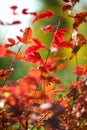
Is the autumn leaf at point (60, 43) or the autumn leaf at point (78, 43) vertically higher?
the autumn leaf at point (78, 43)

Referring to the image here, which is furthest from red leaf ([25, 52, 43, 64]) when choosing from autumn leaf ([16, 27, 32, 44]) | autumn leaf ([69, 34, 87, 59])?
autumn leaf ([69, 34, 87, 59])

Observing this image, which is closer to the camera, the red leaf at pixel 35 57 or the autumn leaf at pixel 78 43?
the autumn leaf at pixel 78 43

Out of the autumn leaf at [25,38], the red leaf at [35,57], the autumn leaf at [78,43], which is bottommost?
the red leaf at [35,57]

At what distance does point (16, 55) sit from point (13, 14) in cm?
46

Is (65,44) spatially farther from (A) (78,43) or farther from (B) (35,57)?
(B) (35,57)

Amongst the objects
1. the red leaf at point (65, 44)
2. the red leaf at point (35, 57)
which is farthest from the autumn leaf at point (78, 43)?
the red leaf at point (35, 57)

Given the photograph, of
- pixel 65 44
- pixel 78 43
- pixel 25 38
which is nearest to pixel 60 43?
pixel 65 44

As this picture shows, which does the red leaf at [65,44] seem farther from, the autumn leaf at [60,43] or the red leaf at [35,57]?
the red leaf at [35,57]

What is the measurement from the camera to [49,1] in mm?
23234

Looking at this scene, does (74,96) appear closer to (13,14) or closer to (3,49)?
(3,49)

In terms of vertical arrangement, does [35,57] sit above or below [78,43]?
below

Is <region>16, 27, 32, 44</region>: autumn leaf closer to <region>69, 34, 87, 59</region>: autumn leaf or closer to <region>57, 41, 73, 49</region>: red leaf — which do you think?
<region>57, 41, 73, 49</region>: red leaf

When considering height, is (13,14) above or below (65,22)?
above

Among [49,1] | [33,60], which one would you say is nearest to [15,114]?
[33,60]
